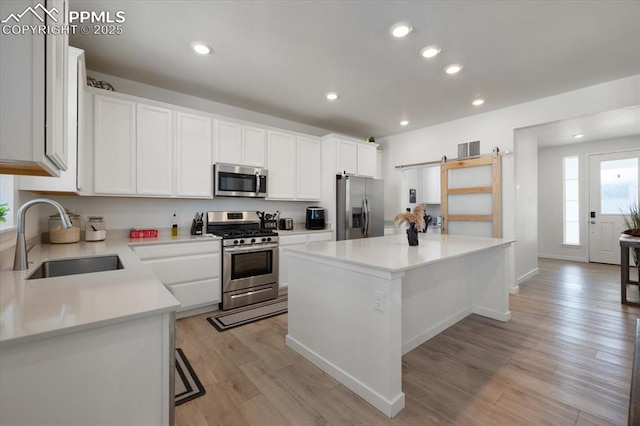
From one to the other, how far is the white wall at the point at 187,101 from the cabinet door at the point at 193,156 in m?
0.48

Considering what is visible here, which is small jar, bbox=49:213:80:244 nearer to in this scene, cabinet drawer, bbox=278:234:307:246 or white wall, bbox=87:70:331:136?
white wall, bbox=87:70:331:136

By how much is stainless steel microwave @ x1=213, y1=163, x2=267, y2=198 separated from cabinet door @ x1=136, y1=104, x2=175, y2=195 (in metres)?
0.54

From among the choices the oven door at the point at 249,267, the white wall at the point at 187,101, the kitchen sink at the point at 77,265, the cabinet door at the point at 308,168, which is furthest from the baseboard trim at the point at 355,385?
the white wall at the point at 187,101

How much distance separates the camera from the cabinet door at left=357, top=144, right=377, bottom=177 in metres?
5.02

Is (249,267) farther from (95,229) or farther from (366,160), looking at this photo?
(366,160)

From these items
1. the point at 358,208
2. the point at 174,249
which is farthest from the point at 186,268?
the point at 358,208

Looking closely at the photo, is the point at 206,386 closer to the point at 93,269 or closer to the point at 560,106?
the point at 93,269

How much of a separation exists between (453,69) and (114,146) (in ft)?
12.3

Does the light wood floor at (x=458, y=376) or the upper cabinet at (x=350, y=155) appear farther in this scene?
the upper cabinet at (x=350, y=155)

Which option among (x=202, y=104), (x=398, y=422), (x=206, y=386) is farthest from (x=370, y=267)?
(x=202, y=104)

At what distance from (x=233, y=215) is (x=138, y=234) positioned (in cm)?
116

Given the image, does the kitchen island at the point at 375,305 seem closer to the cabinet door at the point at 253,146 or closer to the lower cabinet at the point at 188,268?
the lower cabinet at the point at 188,268

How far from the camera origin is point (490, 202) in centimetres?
433

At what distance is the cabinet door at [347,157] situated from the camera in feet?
15.4
